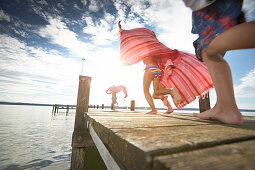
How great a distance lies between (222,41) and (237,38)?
140 mm

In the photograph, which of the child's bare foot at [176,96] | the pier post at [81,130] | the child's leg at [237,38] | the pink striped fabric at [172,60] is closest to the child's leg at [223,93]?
the child's leg at [237,38]

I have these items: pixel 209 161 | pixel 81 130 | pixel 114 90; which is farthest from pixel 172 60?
pixel 114 90

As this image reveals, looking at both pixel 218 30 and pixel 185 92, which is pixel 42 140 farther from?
pixel 218 30

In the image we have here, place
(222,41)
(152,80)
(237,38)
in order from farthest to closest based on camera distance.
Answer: (152,80)
(222,41)
(237,38)

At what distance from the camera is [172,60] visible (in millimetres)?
3213

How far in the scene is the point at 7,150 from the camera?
741 centimetres

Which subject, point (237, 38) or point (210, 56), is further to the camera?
point (210, 56)

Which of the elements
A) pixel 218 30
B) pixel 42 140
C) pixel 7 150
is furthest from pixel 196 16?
pixel 42 140

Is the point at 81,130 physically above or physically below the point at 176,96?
below

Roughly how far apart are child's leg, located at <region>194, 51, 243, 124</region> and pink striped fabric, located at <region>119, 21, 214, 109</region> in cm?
116

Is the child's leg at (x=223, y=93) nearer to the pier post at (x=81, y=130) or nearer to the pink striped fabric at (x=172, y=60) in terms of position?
the pink striped fabric at (x=172, y=60)

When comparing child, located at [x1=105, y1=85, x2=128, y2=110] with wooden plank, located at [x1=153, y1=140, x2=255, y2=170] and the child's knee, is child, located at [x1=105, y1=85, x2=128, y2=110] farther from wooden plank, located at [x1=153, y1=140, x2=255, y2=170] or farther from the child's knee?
wooden plank, located at [x1=153, y1=140, x2=255, y2=170]

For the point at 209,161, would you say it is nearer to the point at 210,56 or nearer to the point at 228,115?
the point at 228,115

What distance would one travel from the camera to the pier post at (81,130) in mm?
3026
